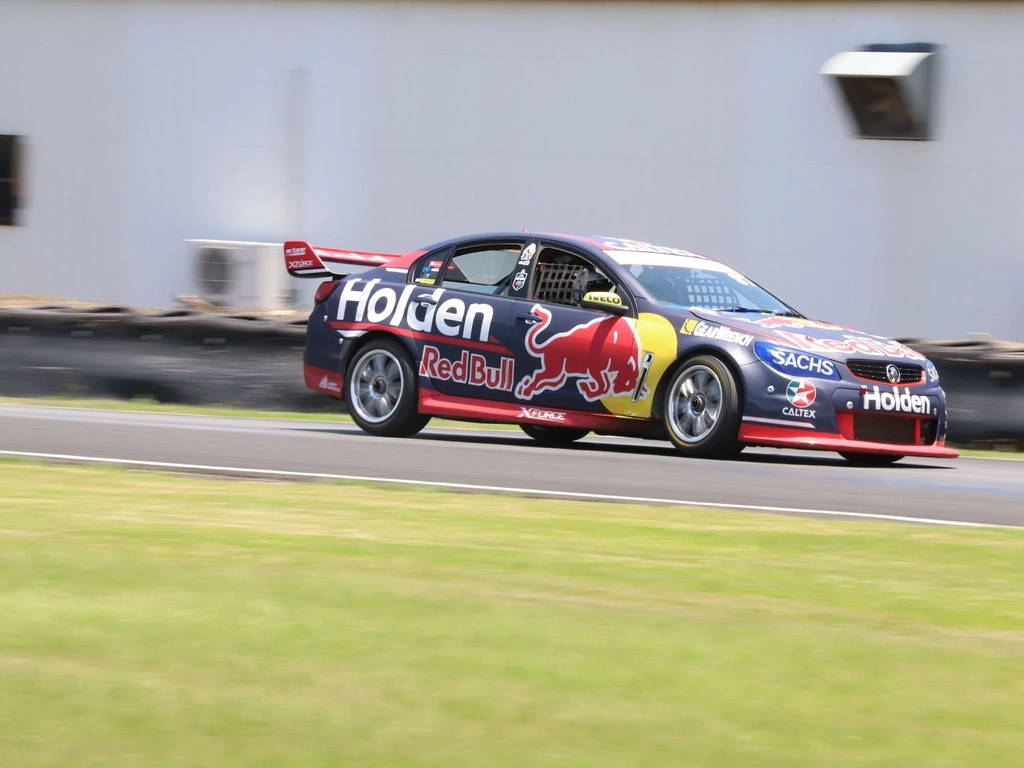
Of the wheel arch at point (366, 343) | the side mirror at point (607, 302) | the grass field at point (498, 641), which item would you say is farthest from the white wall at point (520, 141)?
the grass field at point (498, 641)

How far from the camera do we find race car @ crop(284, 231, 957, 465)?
9.94 metres

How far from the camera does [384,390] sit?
1160cm

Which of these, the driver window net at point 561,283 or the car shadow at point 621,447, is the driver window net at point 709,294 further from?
the car shadow at point 621,447

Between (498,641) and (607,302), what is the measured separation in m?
6.28

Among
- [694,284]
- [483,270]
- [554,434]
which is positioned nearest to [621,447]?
[554,434]

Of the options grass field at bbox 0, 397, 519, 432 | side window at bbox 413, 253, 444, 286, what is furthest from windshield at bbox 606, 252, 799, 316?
grass field at bbox 0, 397, 519, 432

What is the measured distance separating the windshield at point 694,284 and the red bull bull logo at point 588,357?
1.32 feet

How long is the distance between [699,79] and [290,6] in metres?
4.92

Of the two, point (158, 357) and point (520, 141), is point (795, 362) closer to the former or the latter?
point (158, 357)

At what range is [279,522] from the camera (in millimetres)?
6598

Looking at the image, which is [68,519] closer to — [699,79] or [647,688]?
[647,688]

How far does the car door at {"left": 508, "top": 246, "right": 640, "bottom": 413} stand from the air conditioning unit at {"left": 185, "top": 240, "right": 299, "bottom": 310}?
7.94 meters

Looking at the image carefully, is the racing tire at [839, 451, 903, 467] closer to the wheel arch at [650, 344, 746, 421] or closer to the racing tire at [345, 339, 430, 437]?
the wheel arch at [650, 344, 746, 421]

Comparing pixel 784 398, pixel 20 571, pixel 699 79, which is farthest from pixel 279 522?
pixel 699 79
